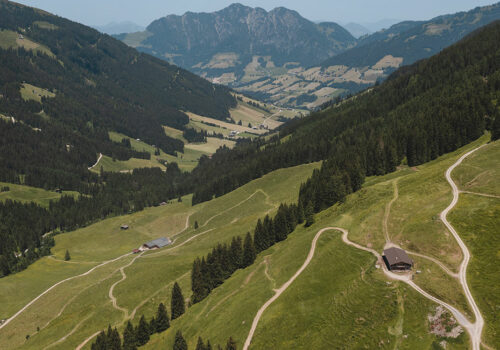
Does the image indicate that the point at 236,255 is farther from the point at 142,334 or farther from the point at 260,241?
the point at 142,334

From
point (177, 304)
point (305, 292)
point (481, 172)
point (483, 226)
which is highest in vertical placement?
point (481, 172)

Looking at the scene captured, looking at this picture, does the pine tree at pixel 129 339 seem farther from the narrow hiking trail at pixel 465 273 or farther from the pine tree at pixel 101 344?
the narrow hiking trail at pixel 465 273

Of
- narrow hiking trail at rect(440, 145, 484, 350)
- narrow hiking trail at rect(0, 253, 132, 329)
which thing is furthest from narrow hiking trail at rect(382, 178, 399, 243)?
narrow hiking trail at rect(0, 253, 132, 329)

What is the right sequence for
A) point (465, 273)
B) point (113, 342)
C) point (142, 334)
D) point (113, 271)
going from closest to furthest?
point (465, 273) → point (113, 342) → point (142, 334) → point (113, 271)

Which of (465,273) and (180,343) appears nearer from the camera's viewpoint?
(465,273)

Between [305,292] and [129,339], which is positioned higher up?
[305,292]

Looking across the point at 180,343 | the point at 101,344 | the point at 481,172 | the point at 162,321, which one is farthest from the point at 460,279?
the point at 101,344

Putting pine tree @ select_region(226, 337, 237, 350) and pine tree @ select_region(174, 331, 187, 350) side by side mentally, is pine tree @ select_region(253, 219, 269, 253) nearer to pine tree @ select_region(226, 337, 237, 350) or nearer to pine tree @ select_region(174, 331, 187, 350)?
pine tree @ select_region(174, 331, 187, 350)

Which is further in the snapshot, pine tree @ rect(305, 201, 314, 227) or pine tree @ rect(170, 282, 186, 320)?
pine tree @ rect(305, 201, 314, 227)
